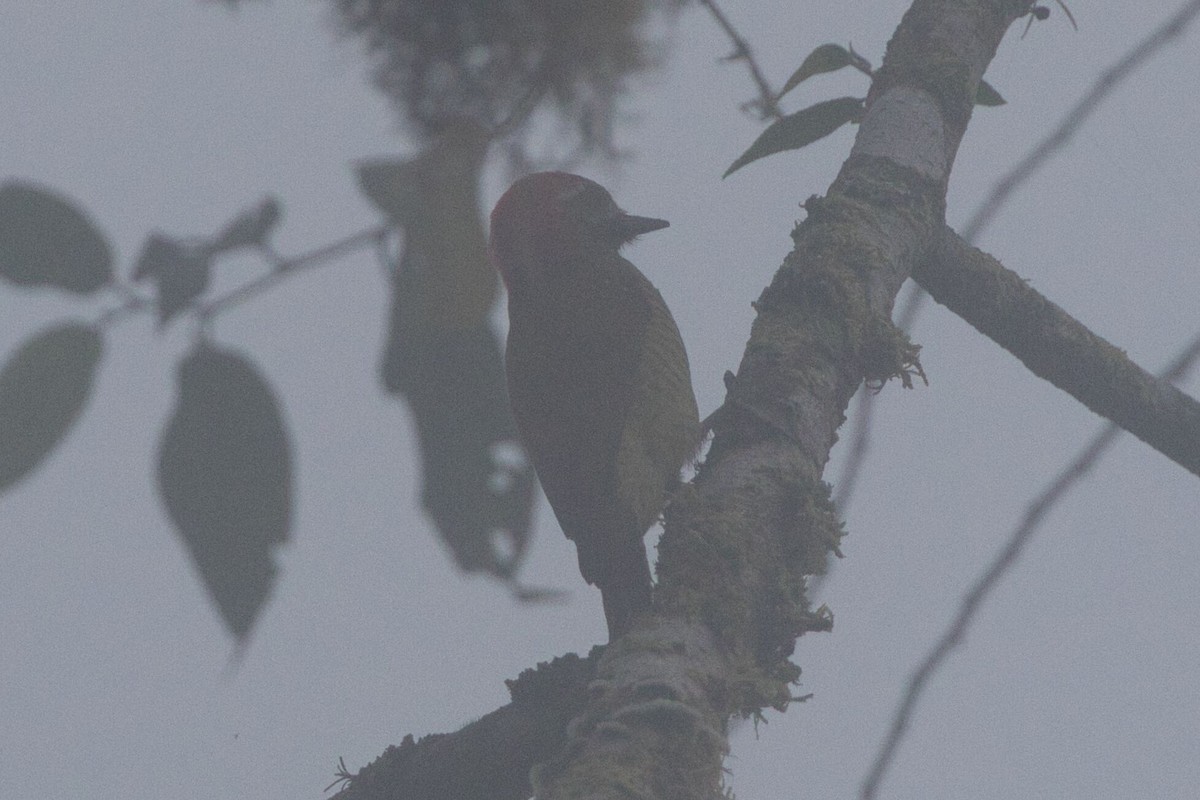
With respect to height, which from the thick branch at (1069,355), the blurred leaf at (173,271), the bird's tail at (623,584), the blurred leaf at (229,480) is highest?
the thick branch at (1069,355)

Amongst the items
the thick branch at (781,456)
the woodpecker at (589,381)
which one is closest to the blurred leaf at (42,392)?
the thick branch at (781,456)

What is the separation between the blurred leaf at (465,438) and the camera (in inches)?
35.0

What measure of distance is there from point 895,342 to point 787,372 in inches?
11.3

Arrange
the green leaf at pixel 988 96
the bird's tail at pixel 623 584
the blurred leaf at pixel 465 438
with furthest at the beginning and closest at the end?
1. the green leaf at pixel 988 96
2. the bird's tail at pixel 623 584
3. the blurred leaf at pixel 465 438

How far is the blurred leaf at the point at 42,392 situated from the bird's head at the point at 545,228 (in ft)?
7.22

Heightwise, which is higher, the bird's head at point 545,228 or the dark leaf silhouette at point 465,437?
the bird's head at point 545,228

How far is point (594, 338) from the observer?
3334 millimetres

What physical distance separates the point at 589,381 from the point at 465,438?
2364 millimetres

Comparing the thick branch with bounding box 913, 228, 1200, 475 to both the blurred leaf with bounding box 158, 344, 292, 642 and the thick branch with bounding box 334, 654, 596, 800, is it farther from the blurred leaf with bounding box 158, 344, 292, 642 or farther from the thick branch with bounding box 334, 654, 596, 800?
the blurred leaf with bounding box 158, 344, 292, 642

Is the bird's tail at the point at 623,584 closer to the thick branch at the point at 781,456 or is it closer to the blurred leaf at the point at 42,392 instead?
the thick branch at the point at 781,456

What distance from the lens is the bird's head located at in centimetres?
329

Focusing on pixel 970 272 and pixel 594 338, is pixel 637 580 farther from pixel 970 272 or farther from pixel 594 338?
pixel 970 272

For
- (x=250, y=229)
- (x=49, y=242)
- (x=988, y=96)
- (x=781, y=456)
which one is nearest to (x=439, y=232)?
(x=250, y=229)

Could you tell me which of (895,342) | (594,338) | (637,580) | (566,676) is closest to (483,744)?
(566,676)
